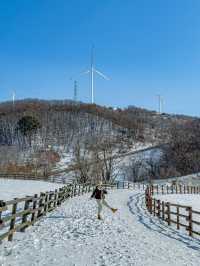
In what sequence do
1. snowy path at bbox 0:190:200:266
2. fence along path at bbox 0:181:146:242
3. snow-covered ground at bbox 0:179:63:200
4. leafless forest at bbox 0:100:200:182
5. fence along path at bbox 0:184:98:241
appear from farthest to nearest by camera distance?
leafless forest at bbox 0:100:200:182 → snow-covered ground at bbox 0:179:63:200 → fence along path at bbox 0:181:146:242 → fence along path at bbox 0:184:98:241 → snowy path at bbox 0:190:200:266

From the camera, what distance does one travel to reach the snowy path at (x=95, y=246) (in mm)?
9312

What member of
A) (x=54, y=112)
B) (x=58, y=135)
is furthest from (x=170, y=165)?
(x=54, y=112)

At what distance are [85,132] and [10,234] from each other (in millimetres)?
161022

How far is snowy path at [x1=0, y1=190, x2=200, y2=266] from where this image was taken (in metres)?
9.31

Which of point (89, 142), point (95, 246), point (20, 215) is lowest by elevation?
point (95, 246)

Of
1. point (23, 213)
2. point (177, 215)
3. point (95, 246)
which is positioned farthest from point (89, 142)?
point (95, 246)

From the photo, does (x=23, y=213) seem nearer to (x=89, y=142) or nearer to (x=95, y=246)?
(x=95, y=246)

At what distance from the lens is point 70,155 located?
452 ft

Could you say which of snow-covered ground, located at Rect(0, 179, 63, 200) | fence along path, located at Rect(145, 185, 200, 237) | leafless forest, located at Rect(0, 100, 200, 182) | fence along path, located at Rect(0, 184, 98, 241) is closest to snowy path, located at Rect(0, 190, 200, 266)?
fence along path, located at Rect(0, 184, 98, 241)

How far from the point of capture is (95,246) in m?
11.0

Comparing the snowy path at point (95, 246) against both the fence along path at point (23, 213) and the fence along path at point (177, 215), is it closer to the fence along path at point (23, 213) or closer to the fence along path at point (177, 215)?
the fence along path at point (23, 213)

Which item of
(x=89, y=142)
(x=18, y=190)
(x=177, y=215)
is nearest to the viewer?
(x=177, y=215)

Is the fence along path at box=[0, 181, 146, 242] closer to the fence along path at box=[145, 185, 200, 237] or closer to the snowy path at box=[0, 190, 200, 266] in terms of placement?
the snowy path at box=[0, 190, 200, 266]

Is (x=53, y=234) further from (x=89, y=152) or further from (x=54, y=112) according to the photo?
(x=54, y=112)
